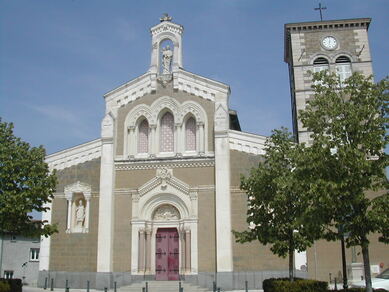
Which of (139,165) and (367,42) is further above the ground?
(367,42)

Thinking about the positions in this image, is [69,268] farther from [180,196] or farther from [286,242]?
[286,242]

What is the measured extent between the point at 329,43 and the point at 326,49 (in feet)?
1.94

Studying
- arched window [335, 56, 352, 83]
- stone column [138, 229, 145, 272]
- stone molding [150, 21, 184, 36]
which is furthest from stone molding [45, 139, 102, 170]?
arched window [335, 56, 352, 83]

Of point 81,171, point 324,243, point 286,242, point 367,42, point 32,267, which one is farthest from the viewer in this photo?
point 32,267

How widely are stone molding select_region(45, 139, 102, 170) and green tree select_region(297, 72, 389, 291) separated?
1612cm

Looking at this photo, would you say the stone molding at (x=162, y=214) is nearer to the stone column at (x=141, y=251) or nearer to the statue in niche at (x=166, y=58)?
the stone column at (x=141, y=251)

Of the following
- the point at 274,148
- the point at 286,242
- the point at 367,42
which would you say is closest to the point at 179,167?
the point at 274,148

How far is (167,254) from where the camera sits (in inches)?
1034

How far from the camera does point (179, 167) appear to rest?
87.9 feet

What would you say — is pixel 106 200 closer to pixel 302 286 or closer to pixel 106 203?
pixel 106 203

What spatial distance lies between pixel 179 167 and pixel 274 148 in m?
8.19

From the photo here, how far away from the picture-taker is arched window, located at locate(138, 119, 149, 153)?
28047 millimetres

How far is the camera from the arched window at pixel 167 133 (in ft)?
91.2

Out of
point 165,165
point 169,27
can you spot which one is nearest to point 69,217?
point 165,165
